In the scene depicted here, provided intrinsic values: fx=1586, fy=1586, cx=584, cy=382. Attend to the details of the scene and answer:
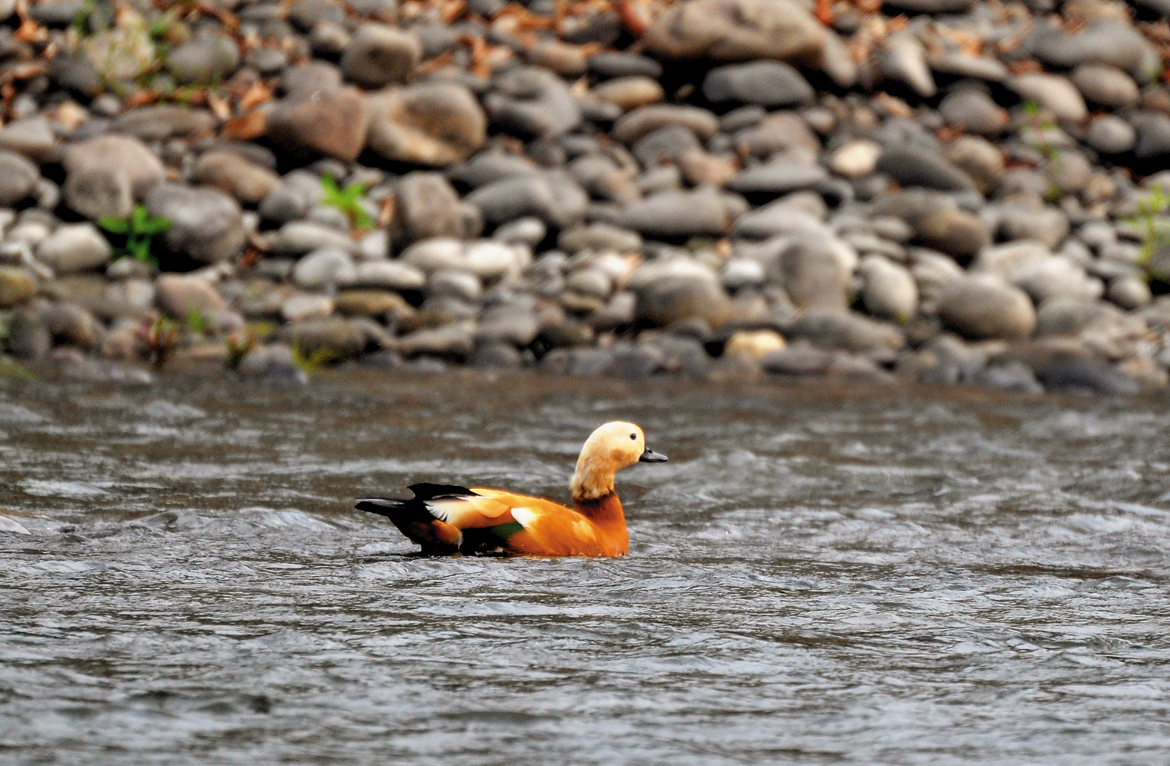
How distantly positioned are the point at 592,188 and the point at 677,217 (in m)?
1.05

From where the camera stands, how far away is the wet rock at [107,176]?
43.8ft

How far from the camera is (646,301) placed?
503 inches

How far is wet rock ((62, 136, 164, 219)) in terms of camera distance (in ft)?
43.8

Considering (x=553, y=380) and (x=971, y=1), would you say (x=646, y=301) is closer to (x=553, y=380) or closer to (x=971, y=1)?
(x=553, y=380)

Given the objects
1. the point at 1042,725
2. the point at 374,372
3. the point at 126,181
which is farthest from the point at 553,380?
the point at 1042,725

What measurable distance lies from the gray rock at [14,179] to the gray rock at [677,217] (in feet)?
16.8

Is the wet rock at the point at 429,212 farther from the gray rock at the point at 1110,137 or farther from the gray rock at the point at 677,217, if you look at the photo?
the gray rock at the point at 1110,137

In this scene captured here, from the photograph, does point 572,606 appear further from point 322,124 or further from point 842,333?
point 322,124

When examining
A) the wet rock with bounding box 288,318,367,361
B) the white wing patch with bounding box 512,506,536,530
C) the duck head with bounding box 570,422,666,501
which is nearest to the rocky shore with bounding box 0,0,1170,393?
the wet rock with bounding box 288,318,367,361

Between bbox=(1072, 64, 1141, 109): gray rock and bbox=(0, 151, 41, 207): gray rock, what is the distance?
35.7 feet

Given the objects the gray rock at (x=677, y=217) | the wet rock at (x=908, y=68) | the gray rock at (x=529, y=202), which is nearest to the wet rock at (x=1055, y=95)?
the wet rock at (x=908, y=68)

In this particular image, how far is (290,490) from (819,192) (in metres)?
9.52

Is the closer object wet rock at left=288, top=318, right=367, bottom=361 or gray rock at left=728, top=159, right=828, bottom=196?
wet rock at left=288, top=318, right=367, bottom=361

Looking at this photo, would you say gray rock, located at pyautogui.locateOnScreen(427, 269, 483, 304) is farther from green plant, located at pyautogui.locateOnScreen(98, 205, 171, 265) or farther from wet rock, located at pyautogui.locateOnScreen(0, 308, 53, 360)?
wet rock, located at pyautogui.locateOnScreen(0, 308, 53, 360)
